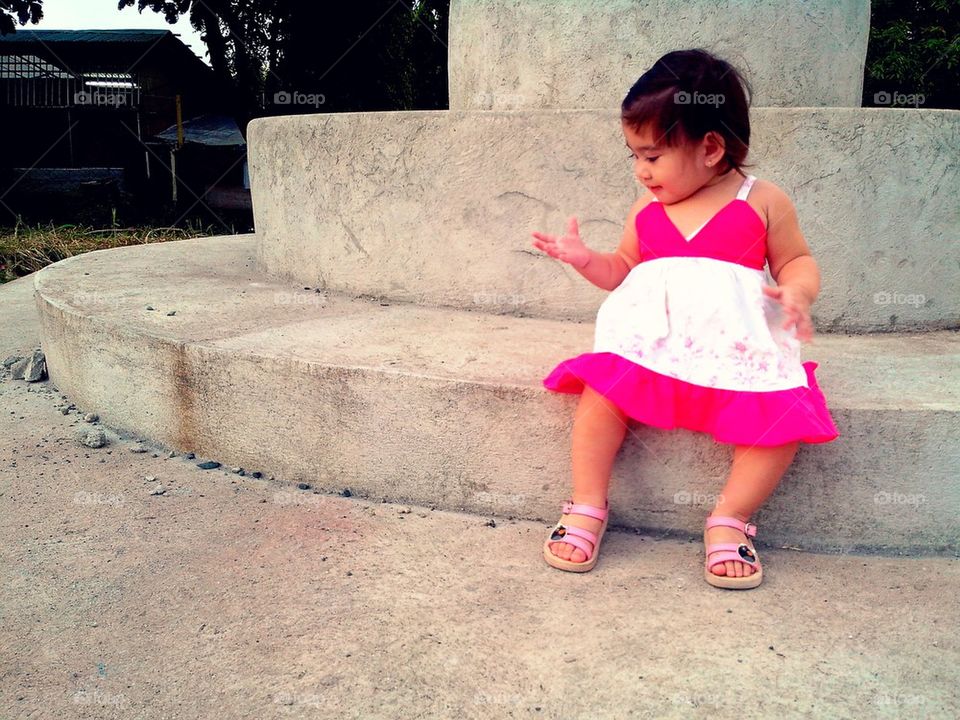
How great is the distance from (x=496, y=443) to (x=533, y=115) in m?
1.14

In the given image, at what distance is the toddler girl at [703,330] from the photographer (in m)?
1.86

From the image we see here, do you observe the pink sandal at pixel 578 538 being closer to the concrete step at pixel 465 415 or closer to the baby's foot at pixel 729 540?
the concrete step at pixel 465 415

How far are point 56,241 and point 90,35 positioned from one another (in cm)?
1309

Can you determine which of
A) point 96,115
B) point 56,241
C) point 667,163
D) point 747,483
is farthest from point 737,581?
point 96,115

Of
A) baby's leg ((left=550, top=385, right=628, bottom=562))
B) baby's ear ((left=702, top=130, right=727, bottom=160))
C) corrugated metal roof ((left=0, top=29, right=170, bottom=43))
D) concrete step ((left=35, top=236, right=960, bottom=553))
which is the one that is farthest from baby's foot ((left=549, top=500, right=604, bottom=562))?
corrugated metal roof ((left=0, top=29, right=170, bottom=43))

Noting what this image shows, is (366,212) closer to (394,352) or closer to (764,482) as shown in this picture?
(394,352)

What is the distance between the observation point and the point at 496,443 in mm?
2123

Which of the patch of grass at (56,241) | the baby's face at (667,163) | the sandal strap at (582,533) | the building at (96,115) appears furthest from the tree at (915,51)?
the sandal strap at (582,533)

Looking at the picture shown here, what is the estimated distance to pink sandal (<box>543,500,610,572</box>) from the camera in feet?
6.23

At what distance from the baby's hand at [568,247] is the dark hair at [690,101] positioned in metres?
0.27

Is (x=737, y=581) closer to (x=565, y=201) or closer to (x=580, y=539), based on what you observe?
(x=580, y=539)

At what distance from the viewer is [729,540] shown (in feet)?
6.24

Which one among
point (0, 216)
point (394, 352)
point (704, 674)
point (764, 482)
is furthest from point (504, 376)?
point (0, 216)

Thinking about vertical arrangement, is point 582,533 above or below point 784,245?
below
